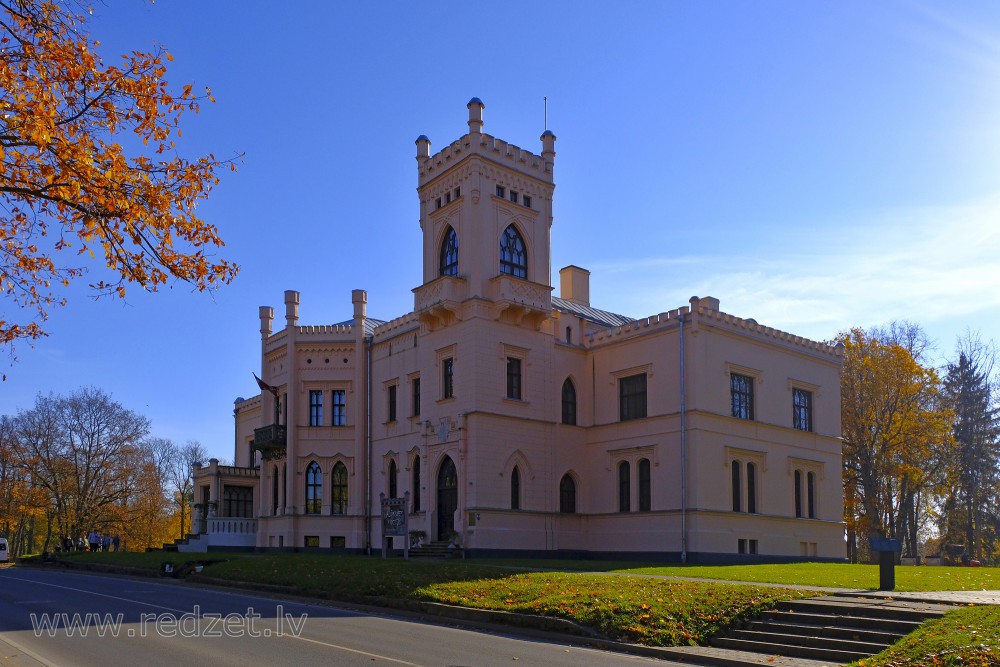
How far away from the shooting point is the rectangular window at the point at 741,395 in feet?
Result: 125

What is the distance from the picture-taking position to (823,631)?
1572cm

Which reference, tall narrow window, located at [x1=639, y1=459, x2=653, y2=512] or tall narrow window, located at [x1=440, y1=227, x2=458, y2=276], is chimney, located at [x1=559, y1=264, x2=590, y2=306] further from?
Answer: tall narrow window, located at [x1=639, y1=459, x2=653, y2=512]

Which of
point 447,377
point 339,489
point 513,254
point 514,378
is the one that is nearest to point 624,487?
point 514,378

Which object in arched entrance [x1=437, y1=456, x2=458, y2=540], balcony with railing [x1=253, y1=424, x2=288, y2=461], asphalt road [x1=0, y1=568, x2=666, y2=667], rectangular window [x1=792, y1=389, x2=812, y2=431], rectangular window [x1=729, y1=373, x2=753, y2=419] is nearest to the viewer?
asphalt road [x1=0, y1=568, x2=666, y2=667]

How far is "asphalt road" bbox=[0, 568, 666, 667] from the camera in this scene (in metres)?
13.4

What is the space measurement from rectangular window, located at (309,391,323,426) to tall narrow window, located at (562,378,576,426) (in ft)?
39.7

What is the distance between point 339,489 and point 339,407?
12.6 ft

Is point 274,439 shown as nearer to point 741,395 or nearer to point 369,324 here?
point 369,324

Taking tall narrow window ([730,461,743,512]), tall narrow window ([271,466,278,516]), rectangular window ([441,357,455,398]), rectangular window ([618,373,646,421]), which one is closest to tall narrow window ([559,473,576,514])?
rectangular window ([618,373,646,421])

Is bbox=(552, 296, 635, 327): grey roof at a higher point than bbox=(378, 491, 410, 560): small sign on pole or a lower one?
higher

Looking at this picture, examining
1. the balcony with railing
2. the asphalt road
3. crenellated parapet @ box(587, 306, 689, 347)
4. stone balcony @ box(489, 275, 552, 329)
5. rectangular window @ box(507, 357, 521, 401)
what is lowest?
the asphalt road

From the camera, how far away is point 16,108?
9930 millimetres

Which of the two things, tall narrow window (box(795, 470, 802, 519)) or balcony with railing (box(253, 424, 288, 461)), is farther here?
balcony with railing (box(253, 424, 288, 461))

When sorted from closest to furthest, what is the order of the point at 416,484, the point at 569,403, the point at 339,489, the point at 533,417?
the point at 533,417, the point at 569,403, the point at 416,484, the point at 339,489
